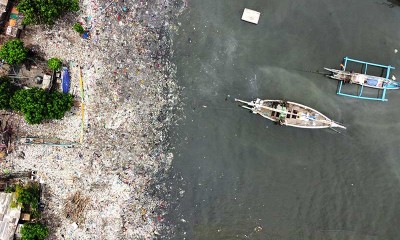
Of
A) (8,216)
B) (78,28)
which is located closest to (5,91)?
(78,28)

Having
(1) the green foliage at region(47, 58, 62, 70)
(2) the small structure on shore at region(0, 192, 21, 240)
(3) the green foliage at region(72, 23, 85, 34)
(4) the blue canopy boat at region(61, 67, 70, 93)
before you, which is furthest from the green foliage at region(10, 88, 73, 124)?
(2) the small structure on shore at region(0, 192, 21, 240)

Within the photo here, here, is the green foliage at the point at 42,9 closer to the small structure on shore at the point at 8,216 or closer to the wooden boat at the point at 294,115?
the small structure on shore at the point at 8,216

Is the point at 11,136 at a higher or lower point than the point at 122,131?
lower

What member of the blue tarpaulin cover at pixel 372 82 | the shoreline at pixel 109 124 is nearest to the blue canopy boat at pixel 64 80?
the shoreline at pixel 109 124

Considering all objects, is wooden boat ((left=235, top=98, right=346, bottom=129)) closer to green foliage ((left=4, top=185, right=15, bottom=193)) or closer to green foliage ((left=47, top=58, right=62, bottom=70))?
green foliage ((left=47, top=58, right=62, bottom=70))

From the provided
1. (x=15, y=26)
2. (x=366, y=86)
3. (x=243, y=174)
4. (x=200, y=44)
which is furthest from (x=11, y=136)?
(x=366, y=86)

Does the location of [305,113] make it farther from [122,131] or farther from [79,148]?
[79,148]

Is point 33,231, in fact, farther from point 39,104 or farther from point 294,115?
point 294,115

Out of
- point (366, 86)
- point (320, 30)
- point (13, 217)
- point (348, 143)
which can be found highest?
point (320, 30)
